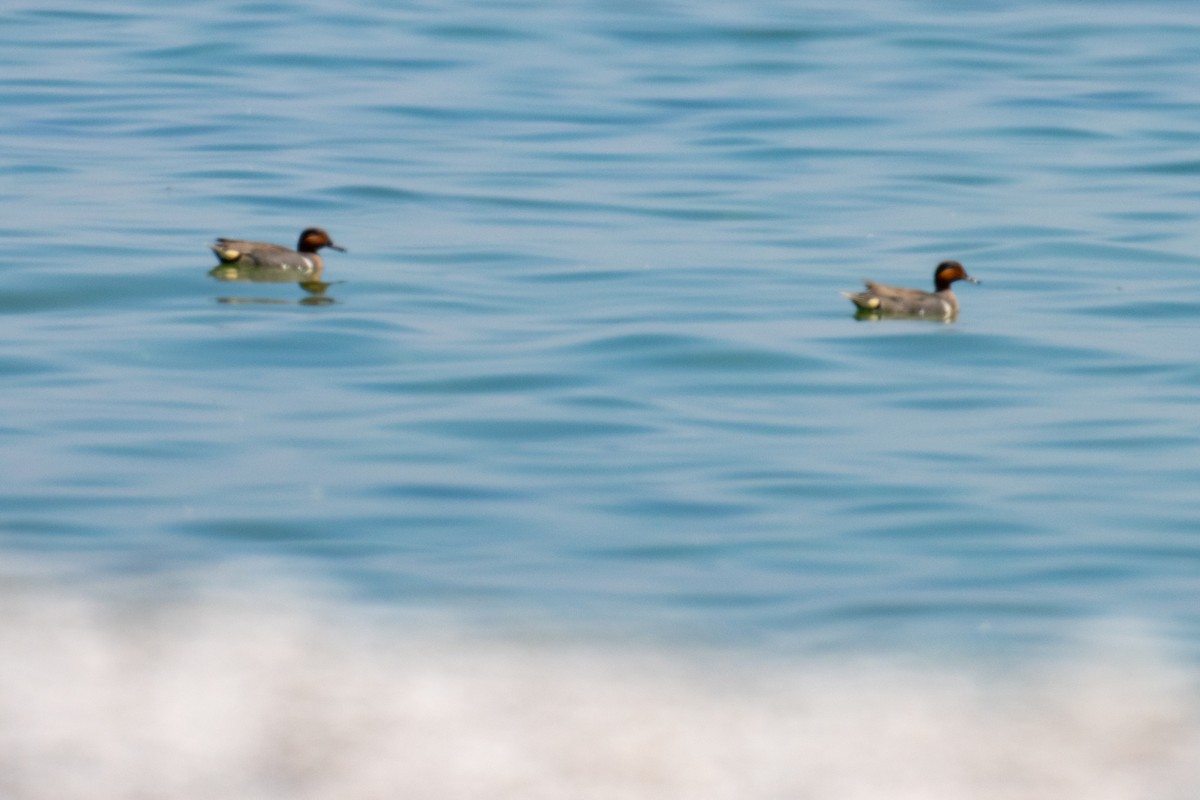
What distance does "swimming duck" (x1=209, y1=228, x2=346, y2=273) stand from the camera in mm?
15375

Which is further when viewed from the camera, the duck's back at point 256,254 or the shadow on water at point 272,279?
the duck's back at point 256,254

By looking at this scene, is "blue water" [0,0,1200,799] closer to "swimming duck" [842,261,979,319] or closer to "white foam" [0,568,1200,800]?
"white foam" [0,568,1200,800]

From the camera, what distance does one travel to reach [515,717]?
25.4 feet

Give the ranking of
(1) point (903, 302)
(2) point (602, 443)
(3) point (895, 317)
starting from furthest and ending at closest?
(3) point (895, 317) → (1) point (903, 302) → (2) point (602, 443)

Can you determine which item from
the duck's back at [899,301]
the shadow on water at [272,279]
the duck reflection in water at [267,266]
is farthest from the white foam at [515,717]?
the duck reflection in water at [267,266]

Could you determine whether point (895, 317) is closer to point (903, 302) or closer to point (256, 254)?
point (903, 302)

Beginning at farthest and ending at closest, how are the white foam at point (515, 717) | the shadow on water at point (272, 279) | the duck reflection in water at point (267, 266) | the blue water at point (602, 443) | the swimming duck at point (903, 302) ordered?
1. the duck reflection in water at point (267, 266)
2. the shadow on water at point (272, 279)
3. the swimming duck at point (903, 302)
4. the blue water at point (602, 443)
5. the white foam at point (515, 717)

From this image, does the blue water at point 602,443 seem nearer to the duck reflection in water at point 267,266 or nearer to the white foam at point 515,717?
the white foam at point 515,717

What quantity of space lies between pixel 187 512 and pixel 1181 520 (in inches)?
170

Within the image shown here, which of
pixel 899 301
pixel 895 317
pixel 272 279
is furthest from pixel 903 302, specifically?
pixel 272 279

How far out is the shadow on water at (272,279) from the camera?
15.1m

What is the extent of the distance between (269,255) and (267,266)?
79 mm

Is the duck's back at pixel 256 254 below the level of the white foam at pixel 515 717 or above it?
above

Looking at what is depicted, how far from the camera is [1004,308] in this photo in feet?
50.0
